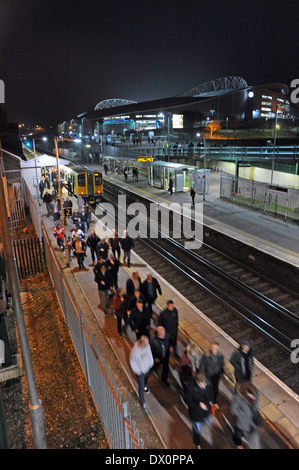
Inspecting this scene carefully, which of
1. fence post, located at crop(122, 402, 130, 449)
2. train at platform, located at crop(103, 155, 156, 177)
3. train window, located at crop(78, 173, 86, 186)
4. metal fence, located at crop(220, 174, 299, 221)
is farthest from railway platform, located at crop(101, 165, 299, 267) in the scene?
train at platform, located at crop(103, 155, 156, 177)

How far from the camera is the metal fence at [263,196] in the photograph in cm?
1803

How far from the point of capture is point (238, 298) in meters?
12.0

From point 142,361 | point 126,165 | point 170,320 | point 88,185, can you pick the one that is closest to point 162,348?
point 142,361

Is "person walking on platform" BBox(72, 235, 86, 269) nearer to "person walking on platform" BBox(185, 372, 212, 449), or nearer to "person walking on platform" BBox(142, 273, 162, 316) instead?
"person walking on platform" BBox(142, 273, 162, 316)

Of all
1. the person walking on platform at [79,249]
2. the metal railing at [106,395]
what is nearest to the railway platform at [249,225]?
the person walking on platform at [79,249]

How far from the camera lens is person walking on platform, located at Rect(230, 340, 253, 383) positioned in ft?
19.5

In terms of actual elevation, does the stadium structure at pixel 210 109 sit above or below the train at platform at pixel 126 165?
above

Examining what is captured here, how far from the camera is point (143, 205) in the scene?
24.9m

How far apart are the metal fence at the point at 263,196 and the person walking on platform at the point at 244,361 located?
43.3 ft

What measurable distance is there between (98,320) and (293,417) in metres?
4.99

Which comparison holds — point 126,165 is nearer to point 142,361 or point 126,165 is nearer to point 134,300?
point 134,300

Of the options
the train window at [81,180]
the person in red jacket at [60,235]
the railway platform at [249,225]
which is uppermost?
the train window at [81,180]

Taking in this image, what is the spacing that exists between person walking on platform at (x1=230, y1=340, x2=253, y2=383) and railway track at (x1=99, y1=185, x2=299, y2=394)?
9.46ft

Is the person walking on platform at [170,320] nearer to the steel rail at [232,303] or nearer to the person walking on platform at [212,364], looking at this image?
the person walking on platform at [212,364]
